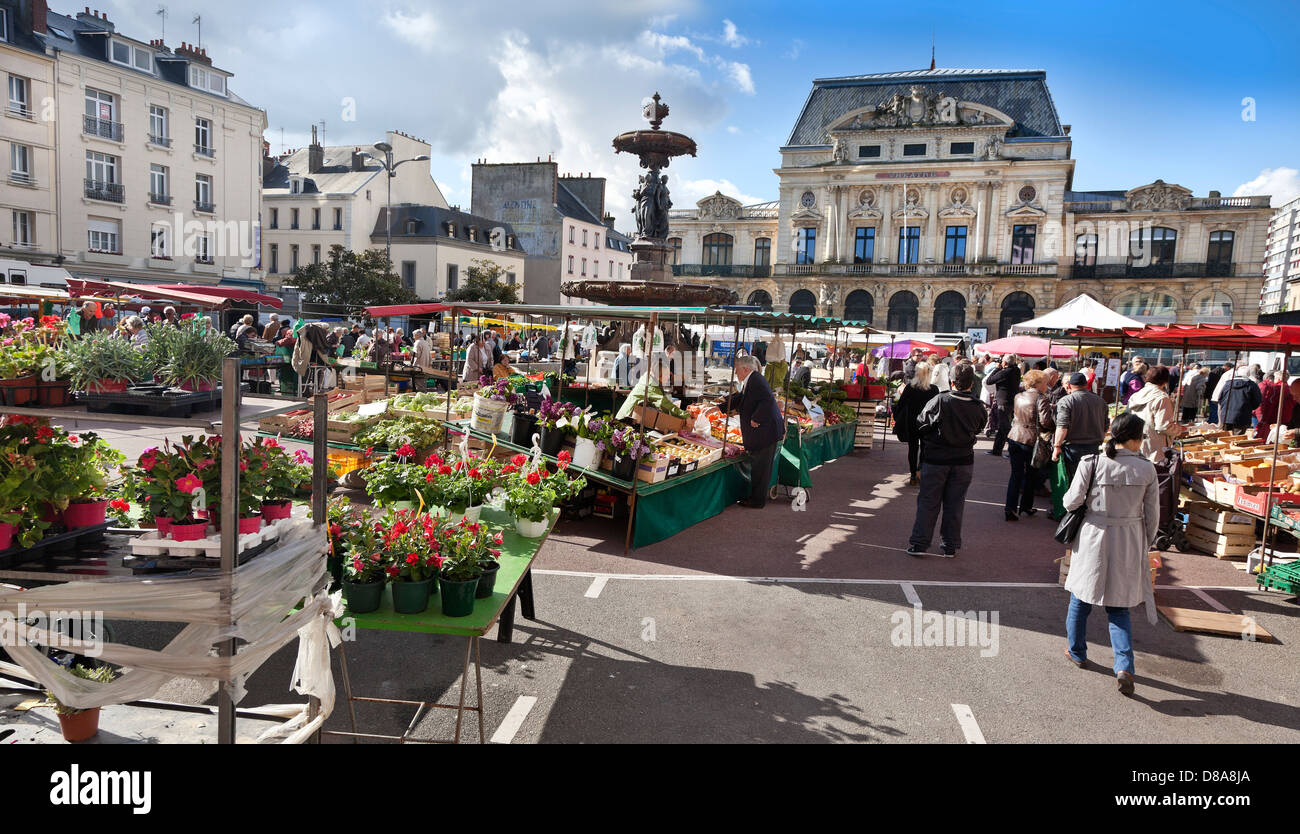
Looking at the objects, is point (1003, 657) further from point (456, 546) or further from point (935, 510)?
point (456, 546)

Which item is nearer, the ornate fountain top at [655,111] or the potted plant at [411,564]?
the potted plant at [411,564]

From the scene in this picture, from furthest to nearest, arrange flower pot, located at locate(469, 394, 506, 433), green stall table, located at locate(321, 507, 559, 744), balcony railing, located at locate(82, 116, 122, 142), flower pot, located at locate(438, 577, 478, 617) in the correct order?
balcony railing, located at locate(82, 116, 122, 142) < flower pot, located at locate(469, 394, 506, 433) < flower pot, located at locate(438, 577, 478, 617) < green stall table, located at locate(321, 507, 559, 744)

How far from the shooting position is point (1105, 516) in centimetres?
510

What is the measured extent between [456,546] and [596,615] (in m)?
2.27

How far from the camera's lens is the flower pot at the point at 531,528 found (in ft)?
17.7

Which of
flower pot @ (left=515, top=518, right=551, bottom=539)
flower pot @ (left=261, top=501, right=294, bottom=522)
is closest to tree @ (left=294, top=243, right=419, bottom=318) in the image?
flower pot @ (left=515, top=518, right=551, bottom=539)

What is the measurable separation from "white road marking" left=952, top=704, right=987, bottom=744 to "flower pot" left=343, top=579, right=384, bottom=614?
3.28m

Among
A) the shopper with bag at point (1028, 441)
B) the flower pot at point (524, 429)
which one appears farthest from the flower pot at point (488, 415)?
the shopper with bag at point (1028, 441)

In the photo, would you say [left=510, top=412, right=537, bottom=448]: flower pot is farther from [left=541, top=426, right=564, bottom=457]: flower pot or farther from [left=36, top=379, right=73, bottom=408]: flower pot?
[left=36, top=379, right=73, bottom=408]: flower pot

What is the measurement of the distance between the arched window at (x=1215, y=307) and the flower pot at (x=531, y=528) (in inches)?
2107

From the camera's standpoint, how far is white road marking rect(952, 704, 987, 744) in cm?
436

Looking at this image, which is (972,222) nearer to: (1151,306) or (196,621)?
(1151,306)

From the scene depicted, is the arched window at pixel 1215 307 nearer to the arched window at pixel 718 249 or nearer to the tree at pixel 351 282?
the arched window at pixel 718 249
